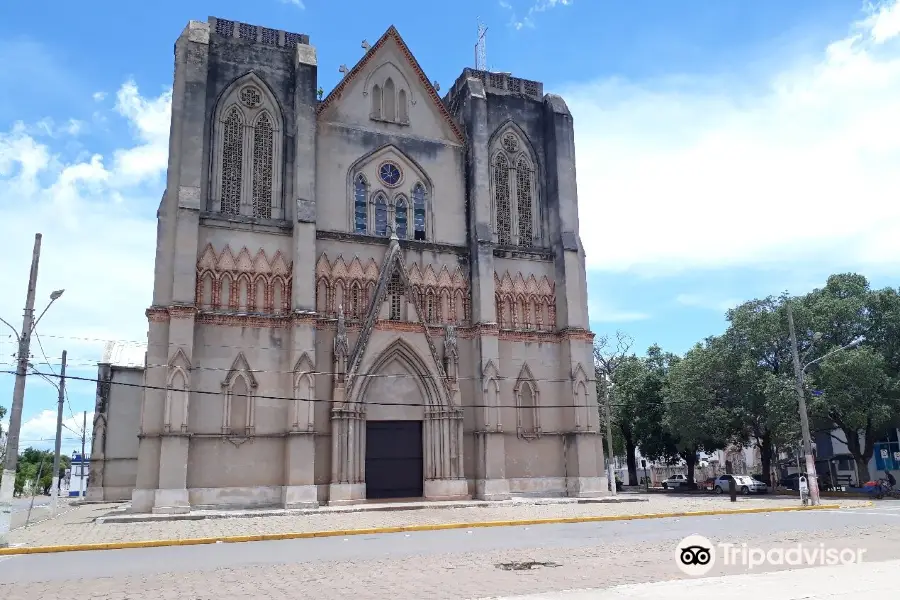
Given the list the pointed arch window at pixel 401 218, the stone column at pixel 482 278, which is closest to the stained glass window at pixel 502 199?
the stone column at pixel 482 278

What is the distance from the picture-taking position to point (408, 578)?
1138cm

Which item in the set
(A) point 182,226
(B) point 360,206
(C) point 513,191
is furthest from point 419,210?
(A) point 182,226

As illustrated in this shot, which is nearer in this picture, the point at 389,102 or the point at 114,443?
the point at 389,102

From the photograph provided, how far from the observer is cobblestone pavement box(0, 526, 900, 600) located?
10.3 metres

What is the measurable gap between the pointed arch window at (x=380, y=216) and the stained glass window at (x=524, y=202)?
636cm

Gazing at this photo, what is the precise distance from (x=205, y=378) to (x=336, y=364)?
188 inches

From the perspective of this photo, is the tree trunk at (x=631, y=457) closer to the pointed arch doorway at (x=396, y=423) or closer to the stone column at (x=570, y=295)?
the stone column at (x=570, y=295)

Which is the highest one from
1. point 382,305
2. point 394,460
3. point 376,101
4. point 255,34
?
point 255,34

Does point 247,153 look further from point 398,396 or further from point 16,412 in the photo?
point 16,412

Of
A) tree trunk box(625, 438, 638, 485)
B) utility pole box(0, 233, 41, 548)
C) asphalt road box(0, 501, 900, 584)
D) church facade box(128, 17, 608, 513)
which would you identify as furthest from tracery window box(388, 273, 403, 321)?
tree trunk box(625, 438, 638, 485)

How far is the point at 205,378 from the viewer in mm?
27312

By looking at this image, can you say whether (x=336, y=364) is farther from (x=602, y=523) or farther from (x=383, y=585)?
(x=383, y=585)

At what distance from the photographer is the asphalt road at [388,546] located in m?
13.6

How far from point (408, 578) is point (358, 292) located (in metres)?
19.9
